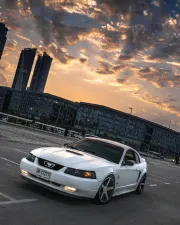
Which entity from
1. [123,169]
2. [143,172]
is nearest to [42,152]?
[123,169]

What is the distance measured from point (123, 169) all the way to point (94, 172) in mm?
1404

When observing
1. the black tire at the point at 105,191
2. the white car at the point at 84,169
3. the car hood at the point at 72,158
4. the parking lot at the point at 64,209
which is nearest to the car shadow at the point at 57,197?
the parking lot at the point at 64,209

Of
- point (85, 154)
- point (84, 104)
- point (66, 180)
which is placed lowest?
point (66, 180)

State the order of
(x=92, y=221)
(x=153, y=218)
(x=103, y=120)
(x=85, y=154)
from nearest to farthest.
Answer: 1. (x=92, y=221)
2. (x=153, y=218)
3. (x=85, y=154)
4. (x=103, y=120)

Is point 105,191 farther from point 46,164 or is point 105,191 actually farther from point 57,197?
point 46,164

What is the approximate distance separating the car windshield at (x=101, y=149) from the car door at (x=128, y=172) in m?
0.21

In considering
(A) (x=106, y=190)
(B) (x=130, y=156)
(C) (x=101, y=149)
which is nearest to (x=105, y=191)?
(A) (x=106, y=190)

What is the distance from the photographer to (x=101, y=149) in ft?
27.9

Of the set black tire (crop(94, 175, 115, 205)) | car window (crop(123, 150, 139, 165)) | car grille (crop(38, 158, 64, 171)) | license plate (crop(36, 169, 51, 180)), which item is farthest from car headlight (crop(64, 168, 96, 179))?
car window (crop(123, 150, 139, 165))

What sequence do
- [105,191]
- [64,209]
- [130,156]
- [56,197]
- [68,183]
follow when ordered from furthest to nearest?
[130,156], [105,191], [56,197], [68,183], [64,209]

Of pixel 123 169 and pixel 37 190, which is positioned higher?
pixel 123 169

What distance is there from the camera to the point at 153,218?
7.10 m

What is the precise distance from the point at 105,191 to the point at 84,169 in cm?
92

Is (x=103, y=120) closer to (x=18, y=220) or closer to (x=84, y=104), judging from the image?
(x=84, y=104)
